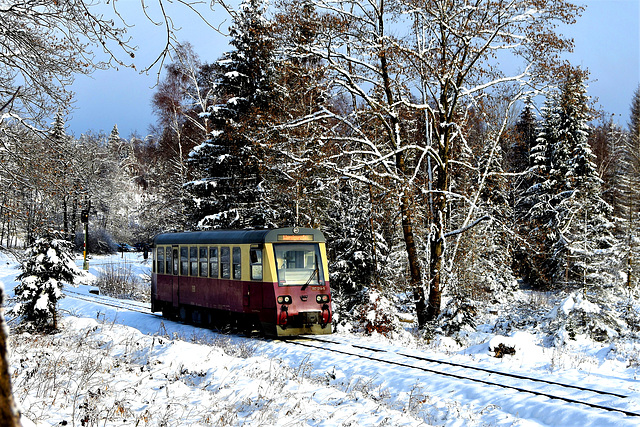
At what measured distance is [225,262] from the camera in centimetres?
1720

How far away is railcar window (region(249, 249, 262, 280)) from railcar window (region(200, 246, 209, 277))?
2.78 metres

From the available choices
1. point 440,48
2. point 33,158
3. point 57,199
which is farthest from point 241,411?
point 440,48

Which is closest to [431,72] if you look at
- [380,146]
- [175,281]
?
[380,146]

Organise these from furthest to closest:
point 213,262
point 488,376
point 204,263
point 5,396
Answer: point 204,263, point 213,262, point 488,376, point 5,396

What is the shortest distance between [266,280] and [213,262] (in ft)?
9.80

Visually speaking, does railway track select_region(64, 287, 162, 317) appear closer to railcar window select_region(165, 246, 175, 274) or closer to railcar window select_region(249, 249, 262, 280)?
railcar window select_region(165, 246, 175, 274)

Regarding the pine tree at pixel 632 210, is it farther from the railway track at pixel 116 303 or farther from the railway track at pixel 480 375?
the railway track at pixel 116 303

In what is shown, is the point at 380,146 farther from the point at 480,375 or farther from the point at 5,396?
the point at 5,396

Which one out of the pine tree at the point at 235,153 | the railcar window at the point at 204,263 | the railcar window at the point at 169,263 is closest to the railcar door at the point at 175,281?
the railcar window at the point at 169,263

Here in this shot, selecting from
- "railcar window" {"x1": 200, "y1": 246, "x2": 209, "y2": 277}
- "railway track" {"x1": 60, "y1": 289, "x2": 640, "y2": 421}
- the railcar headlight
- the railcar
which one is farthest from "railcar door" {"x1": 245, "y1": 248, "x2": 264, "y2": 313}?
"railcar window" {"x1": 200, "y1": 246, "x2": 209, "y2": 277}

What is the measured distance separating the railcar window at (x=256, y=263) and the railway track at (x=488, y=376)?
8.22ft

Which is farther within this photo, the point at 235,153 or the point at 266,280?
the point at 235,153

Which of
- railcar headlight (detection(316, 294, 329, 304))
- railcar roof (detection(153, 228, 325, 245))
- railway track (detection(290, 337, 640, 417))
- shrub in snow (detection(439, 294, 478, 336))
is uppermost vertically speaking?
railcar roof (detection(153, 228, 325, 245))

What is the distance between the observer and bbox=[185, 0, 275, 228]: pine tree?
87.5ft
